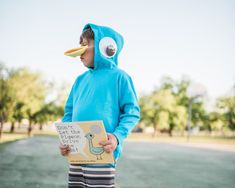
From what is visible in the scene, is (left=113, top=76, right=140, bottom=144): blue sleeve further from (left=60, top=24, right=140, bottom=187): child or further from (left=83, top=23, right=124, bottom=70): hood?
(left=83, top=23, right=124, bottom=70): hood

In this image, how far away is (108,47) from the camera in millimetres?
2195

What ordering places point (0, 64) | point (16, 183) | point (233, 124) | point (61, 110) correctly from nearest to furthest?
point (16, 183), point (0, 64), point (61, 110), point (233, 124)

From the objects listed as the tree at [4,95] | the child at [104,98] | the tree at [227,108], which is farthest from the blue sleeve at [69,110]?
the tree at [227,108]

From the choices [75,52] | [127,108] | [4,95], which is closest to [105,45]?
[75,52]

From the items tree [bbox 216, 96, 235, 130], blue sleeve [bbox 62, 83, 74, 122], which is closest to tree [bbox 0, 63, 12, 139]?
blue sleeve [bbox 62, 83, 74, 122]

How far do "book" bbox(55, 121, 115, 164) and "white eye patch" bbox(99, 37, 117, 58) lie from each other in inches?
22.8

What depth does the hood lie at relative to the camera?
2170 mm

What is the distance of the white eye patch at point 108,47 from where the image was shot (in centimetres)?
217

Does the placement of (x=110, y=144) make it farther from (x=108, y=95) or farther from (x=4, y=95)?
(x=4, y=95)

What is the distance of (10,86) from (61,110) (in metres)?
24.1

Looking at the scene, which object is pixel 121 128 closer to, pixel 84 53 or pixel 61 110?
pixel 84 53

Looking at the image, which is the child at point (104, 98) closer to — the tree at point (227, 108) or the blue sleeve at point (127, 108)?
the blue sleeve at point (127, 108)

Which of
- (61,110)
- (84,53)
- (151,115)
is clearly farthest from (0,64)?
(151,115)

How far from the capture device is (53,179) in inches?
209
